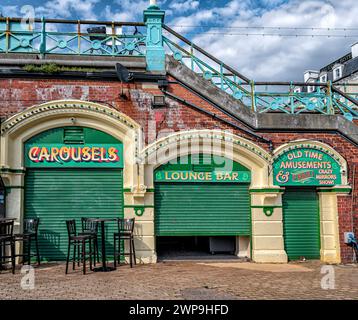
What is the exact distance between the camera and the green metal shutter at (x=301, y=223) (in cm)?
1072

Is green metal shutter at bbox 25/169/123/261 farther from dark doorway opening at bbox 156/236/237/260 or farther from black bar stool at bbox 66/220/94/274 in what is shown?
dark doorway opening at bbox 156/236/237/260

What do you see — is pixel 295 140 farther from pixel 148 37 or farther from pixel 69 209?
pixel 69 209

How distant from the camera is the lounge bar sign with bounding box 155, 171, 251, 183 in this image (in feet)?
34.5

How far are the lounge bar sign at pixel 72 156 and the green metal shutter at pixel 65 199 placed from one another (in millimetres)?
186

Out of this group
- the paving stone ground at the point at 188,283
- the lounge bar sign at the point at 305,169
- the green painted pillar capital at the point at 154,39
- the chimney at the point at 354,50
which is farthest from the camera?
the chimney at the point at 354,50

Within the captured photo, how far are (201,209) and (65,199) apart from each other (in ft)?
12.1

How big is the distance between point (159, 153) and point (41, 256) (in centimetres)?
411

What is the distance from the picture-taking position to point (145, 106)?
34.8 feet

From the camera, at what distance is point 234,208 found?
35.1 ft

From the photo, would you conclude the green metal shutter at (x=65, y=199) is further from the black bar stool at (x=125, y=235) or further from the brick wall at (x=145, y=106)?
the brick wall at (x=145, y=106)

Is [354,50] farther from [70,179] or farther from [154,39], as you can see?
[70,179]

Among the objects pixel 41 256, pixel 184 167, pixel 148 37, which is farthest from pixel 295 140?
pixel 41 256

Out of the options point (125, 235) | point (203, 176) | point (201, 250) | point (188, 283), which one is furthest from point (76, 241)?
point (201, 250)

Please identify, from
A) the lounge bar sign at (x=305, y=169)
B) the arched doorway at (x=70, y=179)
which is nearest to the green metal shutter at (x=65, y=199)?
the arched doorway at (x=70, y=179)
